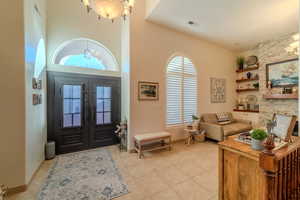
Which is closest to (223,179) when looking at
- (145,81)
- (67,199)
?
(67,199)

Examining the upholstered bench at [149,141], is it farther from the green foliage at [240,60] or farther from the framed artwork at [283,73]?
the green foliage at [240,60]

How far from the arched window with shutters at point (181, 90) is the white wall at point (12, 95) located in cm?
321

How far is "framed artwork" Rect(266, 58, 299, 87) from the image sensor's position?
158 inches

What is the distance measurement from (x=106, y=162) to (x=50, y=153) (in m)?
1.31

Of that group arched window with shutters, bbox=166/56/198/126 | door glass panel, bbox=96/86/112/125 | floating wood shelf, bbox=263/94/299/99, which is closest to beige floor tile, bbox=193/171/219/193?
arched window with shutters, bbox=166/56/198/126

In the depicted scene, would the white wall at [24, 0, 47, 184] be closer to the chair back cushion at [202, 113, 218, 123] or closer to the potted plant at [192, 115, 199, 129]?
the potted plant at [192, 115, 199, 129]

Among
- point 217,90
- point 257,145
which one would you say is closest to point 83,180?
point 257,145

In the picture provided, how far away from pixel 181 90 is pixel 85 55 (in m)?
3.06

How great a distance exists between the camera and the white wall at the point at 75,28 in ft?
10.6

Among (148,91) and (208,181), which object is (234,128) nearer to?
(208,181)

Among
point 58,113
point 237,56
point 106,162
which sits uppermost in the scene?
point 237,56

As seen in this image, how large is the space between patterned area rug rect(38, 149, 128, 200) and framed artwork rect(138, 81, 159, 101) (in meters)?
1.74

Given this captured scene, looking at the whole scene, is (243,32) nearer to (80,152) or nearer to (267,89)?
(267,89)

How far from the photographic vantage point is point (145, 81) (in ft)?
11.8
